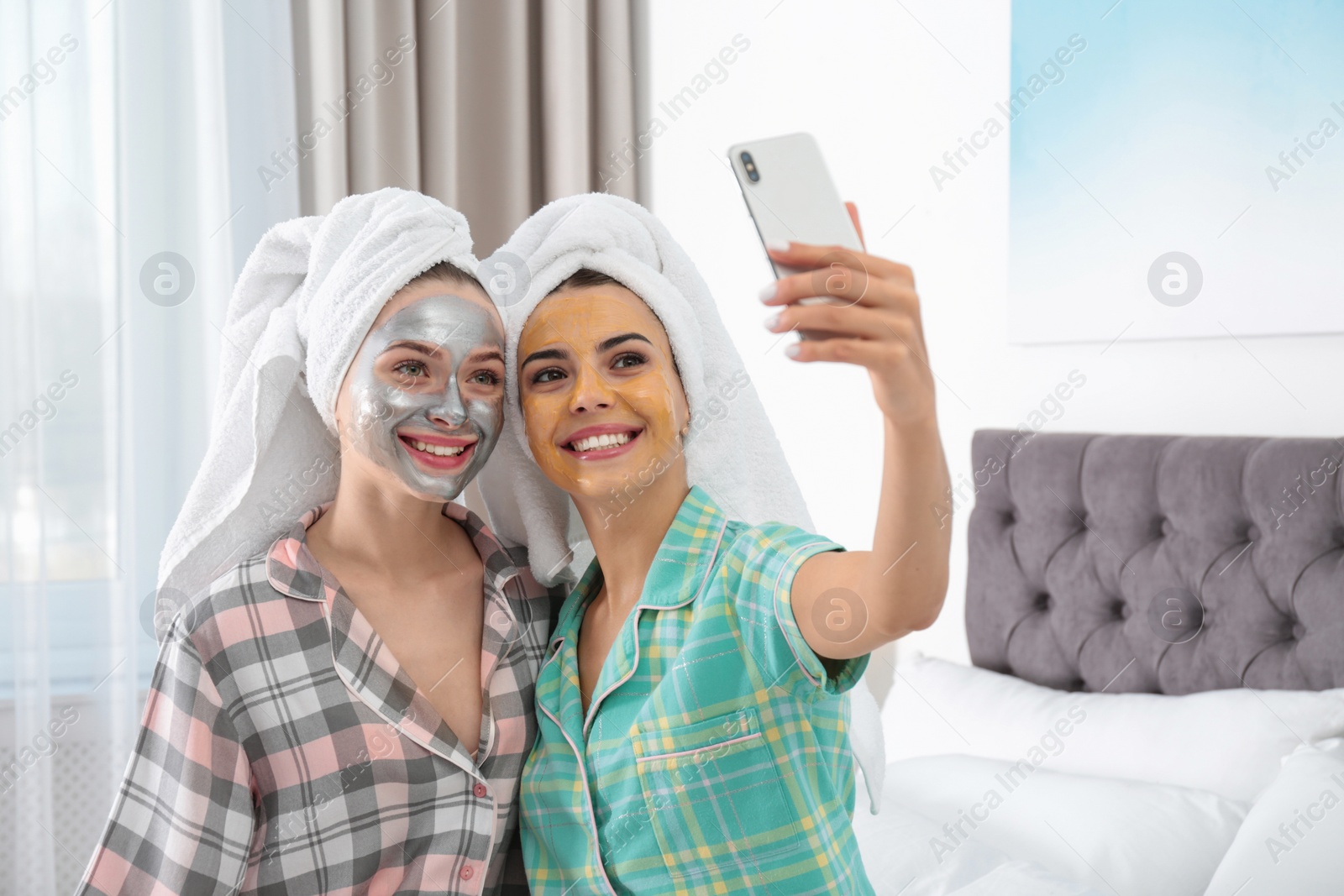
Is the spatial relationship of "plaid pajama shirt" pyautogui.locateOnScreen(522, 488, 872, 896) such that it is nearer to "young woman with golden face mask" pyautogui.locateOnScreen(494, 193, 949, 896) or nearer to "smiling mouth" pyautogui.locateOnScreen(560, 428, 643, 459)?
"young woman with golden face mask" pyautogui.locateOnScreen(494, 193, 949, 896)

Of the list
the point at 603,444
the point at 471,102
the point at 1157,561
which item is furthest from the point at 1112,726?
the point at 471,102

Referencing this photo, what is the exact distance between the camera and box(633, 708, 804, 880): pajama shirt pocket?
99cm

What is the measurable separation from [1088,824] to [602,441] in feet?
2.74

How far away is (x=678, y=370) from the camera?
46.8 inches

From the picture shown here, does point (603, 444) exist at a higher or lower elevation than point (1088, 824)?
higher

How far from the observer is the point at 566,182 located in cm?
289

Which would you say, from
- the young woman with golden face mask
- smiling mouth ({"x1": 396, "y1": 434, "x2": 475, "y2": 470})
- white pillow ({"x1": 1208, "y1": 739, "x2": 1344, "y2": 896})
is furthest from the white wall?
smiling mouth ({"x1": 396, "y1": 434, "x2": 475, "y2": 470})

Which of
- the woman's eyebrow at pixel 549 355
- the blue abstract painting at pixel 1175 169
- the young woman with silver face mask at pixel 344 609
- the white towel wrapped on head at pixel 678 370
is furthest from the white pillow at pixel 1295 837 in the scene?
the woman's eyebrow at pixel 549 355

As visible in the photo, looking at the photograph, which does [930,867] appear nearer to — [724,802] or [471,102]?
[724,802]

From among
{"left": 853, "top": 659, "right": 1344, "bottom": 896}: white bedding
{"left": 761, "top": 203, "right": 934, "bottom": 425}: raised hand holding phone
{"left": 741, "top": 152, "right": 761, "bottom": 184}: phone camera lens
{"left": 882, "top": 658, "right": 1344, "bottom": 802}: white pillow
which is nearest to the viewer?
{"left": 761, "top": 203, "right": 934, "bottom": 425}: raised hand holding phone

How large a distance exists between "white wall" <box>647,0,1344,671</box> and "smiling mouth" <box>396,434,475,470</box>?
1.14m

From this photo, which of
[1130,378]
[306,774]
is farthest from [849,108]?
[306,774]

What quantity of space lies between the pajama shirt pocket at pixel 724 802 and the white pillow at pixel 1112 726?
755 millimetres

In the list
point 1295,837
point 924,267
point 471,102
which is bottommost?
point 1295,837
